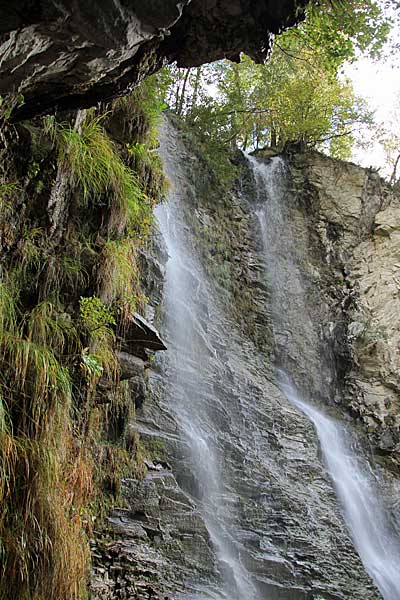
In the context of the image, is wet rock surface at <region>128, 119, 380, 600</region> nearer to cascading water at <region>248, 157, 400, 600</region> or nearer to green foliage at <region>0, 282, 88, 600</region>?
cascading water at <region>248, 157, 400, 600</region>

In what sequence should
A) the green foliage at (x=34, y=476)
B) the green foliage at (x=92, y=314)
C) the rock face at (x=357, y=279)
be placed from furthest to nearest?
1. the rock face at (x=357, y=279)
2. the green foliage at (x=92, y=314)
3. the green foliage at (x=34, y=476)

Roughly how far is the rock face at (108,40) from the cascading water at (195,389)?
402cm

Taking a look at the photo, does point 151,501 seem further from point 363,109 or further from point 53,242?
point 363,109

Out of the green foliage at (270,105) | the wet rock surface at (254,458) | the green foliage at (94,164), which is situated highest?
the green foliage at (270,105)

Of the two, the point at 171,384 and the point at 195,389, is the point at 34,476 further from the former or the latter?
the point at 195,389

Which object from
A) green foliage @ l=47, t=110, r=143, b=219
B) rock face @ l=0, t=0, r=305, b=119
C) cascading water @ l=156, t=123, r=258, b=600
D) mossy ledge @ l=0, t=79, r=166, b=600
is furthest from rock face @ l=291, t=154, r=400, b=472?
rock face @ l=0, t=0, r=305, b=119

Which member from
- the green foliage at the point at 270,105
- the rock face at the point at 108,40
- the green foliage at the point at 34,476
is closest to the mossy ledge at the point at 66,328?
the green foliage at the point at 34,476

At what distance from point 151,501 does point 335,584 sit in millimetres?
2600

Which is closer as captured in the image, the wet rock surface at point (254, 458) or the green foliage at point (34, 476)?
the green foliage at point (34, 476)

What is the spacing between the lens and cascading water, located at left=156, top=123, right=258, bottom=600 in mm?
5867

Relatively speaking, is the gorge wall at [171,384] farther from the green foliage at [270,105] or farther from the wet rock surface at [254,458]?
the green foliage at [270,105]

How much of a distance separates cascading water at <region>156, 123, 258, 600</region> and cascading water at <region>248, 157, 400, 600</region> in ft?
7.15

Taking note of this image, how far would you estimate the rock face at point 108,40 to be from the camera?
2.95 meters

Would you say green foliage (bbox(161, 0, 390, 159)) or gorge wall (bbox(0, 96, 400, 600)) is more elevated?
green foliage (bbox(161, 0, 390, 159))
